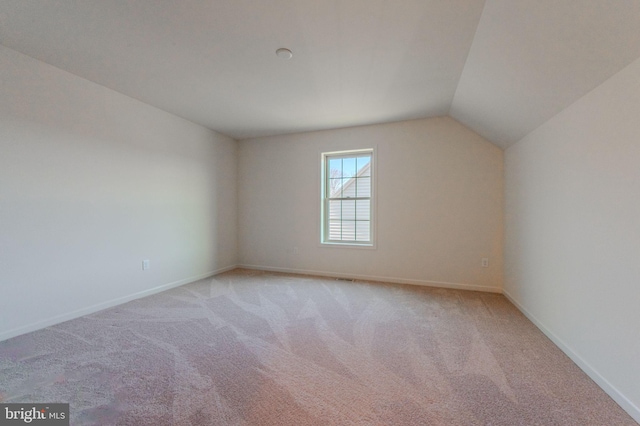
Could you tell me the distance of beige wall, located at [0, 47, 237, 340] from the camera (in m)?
2.23

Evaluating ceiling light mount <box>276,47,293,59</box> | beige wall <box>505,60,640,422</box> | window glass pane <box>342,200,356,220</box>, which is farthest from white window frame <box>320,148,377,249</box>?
ceiling light mount <box>276,47,293,59</box>

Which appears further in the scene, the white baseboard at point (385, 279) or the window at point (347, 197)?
the window at point (347, 197)

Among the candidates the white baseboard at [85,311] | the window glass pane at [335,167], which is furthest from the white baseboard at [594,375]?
the white baseboard at [85,311]

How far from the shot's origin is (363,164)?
169 inches

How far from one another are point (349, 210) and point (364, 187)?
0.47m

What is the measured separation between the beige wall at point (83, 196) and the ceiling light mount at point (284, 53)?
2.17 m

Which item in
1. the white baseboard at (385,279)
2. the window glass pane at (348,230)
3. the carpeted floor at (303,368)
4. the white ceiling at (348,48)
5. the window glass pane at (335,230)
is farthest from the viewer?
the window glass pane at (335,230)

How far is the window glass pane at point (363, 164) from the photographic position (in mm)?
4230

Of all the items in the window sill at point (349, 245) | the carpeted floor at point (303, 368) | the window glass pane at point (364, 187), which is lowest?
the carpeted floor at point (303, 368)

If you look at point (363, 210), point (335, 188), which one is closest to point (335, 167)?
point (335, 188)

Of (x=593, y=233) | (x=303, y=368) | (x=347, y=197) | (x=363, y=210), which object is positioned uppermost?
(x=347, y=197)

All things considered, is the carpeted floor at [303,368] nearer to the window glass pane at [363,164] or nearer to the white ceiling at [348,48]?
the white ceiling at [348,48]

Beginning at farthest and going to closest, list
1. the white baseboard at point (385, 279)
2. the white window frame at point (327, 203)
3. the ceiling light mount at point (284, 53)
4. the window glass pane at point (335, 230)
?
1. the window glass pane at point (335, 230)
2. the white window frame at point (327, 203)
3. the white baseboard at point (385, 279)
4. the ceiling light mount at point (284, 53)

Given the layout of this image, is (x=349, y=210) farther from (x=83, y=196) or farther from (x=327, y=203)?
(x=83, y=196)
